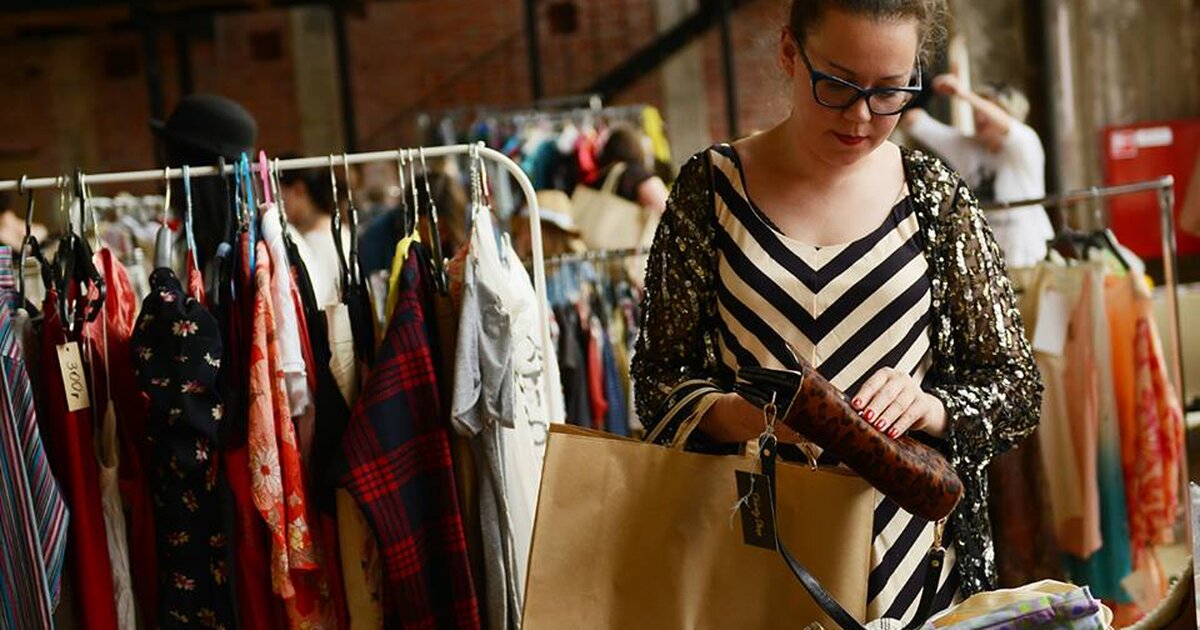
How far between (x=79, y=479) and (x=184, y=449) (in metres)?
0.19

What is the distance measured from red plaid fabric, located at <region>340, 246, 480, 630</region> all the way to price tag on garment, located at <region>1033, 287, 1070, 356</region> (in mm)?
1895

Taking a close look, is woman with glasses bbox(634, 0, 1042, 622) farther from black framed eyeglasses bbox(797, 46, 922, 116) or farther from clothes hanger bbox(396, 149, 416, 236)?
clothes hanger bbox(396, 149, 416, 236)

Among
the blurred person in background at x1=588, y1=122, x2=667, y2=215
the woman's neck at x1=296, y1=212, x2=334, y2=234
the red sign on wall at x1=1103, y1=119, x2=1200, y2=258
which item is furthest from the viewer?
the red sign on wall at x1=1103, y1=119, x2=1200, y2=258

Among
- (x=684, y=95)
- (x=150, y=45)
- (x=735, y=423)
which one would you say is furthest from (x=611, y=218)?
(x=684, y=95)

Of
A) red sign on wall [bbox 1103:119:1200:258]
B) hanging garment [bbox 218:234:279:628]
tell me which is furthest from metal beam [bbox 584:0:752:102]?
hanging garment [bbox 218:234:279:628]

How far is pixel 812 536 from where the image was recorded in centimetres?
147

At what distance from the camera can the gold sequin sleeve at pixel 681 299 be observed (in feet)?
5.52

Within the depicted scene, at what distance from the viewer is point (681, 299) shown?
1.69 m

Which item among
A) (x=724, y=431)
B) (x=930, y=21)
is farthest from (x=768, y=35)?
(x=724, y=431)

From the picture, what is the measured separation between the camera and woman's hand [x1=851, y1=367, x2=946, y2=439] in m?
1.48

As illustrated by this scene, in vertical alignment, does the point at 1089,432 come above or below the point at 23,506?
below

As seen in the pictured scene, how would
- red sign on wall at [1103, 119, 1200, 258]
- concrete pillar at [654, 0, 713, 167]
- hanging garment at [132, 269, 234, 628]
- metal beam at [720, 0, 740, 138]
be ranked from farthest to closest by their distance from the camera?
concrete pillar at [654, 0, 713, 167] → metal beam at [720, 0, 740, 138] → red sign on wall at [1103, 119, 1200, 258] → hanging garment at [132, 269, 234, 628]

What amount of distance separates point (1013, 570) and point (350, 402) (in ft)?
6.45

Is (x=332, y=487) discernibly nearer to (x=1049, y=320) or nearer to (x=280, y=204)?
(x=280, y=204)
